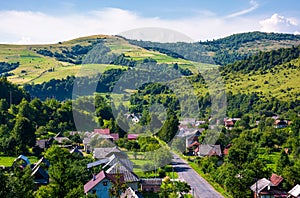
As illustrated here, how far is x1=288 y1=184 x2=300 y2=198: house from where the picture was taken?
2563 cm

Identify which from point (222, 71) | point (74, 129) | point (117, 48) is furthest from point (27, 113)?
point (222, 71)

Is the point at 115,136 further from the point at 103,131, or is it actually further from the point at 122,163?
the point at 122,163

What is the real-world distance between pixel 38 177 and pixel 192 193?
395 inches

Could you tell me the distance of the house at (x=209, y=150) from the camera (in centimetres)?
4338

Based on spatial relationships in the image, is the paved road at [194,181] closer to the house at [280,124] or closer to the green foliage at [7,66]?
the house at [280,124]

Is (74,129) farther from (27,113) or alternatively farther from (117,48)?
(117,48)

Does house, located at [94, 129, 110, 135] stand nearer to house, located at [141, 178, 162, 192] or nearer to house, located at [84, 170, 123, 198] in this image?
house, located at [141, 178, 162, 192]

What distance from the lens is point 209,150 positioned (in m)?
45.2

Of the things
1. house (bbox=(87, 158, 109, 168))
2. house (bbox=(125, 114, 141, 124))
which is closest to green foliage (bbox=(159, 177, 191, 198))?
house (bbox=(87, 158, 109, 168))

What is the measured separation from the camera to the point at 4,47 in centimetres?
14112

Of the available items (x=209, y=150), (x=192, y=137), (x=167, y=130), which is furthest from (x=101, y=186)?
(x=192, y=137)

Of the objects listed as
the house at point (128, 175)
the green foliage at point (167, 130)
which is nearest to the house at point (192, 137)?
the green foliage at point (167, 130)

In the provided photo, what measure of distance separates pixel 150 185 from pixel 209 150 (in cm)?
1730

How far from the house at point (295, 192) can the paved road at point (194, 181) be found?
427 centimetres
